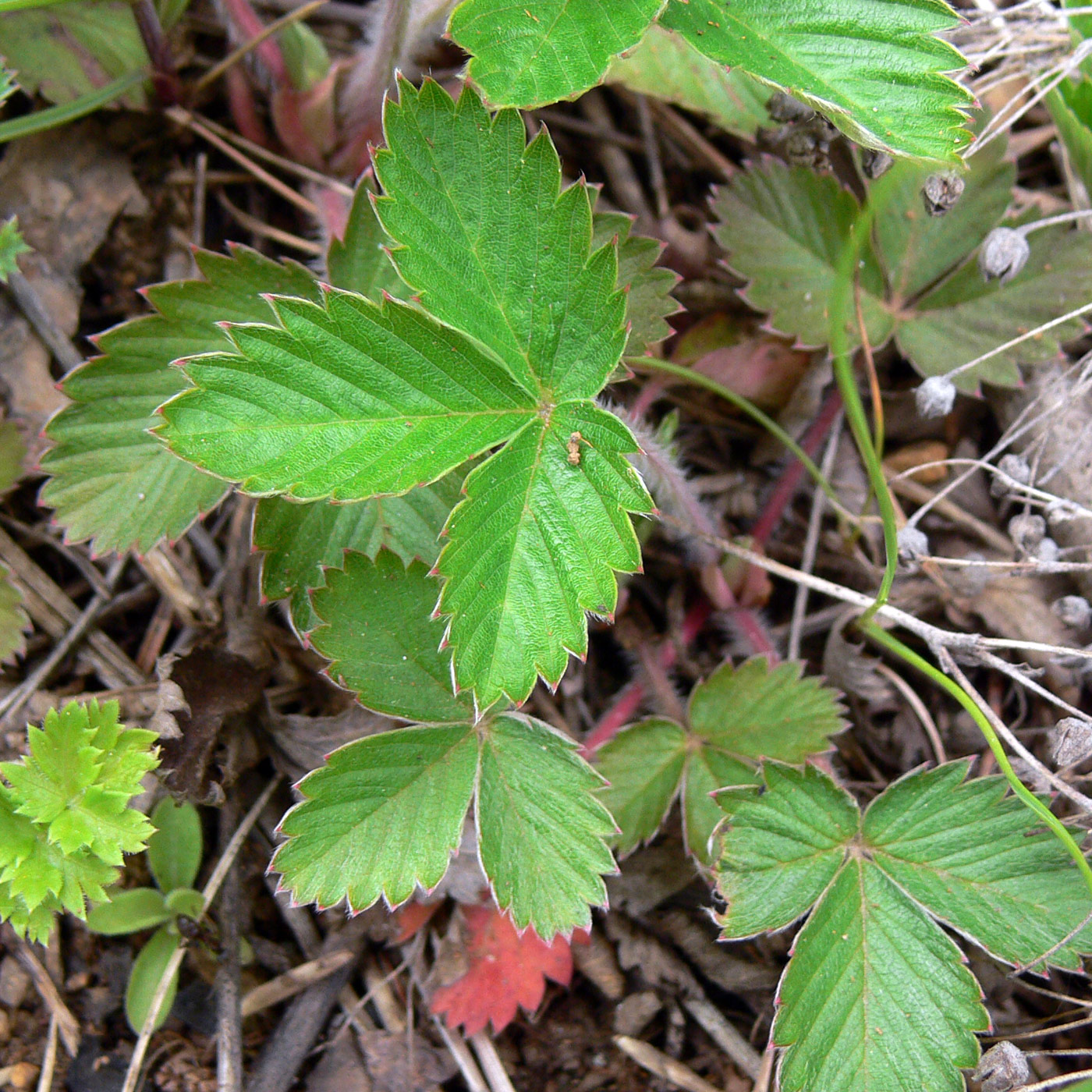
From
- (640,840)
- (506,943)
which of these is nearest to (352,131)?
(640,840)

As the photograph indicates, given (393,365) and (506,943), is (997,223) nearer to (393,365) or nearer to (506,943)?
(393,365)

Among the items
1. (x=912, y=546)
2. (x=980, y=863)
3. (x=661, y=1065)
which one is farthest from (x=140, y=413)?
(x=980, y=863)

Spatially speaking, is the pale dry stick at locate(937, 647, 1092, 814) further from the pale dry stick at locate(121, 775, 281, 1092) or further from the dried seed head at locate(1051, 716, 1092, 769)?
the pale dry stick at locate(121, 775, 281, 1092)

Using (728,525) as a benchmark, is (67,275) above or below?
above

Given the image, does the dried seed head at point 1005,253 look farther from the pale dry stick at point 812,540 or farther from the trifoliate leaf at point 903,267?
the pale dry stick at point 812,540

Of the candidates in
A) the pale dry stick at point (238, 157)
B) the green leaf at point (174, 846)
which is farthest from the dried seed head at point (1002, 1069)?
the pale dry stick at point (238, 157)

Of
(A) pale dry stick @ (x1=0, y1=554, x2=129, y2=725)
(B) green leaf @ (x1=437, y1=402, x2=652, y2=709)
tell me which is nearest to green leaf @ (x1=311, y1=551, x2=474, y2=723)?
(B) green leaf @ (x1=437, y1=402, x2=652, y2=709)

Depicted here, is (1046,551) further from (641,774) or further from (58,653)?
(58,653)
